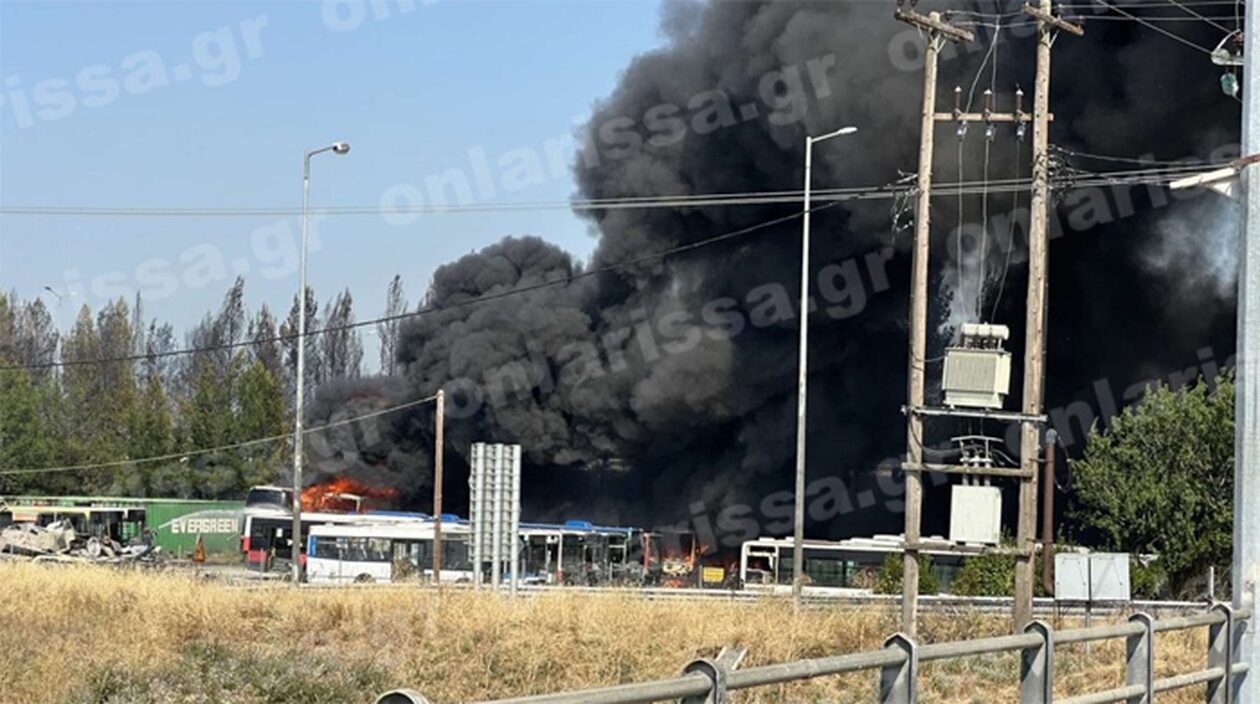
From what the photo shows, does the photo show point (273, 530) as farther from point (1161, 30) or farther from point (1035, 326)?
point (1035, 326)

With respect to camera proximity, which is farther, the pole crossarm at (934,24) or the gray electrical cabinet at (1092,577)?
the pole crossarm at (934,24)

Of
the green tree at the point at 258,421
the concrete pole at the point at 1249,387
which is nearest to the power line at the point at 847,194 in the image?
the green tree at the point at 258,421

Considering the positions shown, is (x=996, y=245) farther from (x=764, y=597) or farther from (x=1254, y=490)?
(x=1254, y=490)

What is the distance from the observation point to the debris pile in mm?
45125

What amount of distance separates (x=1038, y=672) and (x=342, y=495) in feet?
180

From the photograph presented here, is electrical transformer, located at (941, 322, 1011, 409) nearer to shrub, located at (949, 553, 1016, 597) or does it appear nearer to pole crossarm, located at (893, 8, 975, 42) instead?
pole crossarm, located at (893, 8, 975, 42)

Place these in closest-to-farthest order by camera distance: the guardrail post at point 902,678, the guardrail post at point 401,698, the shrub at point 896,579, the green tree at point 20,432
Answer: the guardrail post at point 401,698, the guardrail post at point 902,678, the shrub at point 896,579, the green tree at point 20,432

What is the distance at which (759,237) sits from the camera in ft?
174

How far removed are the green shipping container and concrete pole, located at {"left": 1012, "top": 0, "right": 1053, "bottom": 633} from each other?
40.8 m

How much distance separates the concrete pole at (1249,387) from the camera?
→ 8.73 meters

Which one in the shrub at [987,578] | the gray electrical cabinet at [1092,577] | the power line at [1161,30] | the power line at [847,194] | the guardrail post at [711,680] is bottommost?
the shrub at [987,578]

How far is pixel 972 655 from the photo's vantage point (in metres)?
6.77

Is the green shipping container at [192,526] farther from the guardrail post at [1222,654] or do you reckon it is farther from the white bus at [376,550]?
the guardrail post at [1222,654]

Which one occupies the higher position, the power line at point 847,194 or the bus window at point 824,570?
the power line at point 847,194
